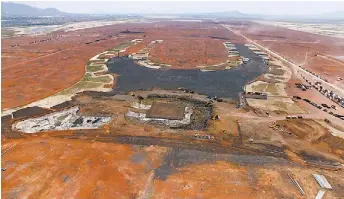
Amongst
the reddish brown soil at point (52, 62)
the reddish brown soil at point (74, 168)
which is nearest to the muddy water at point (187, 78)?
the reddish brown soil at point (52, 62)

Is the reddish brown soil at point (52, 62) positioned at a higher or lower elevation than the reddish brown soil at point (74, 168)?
higher

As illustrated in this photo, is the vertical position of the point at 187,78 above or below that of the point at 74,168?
above

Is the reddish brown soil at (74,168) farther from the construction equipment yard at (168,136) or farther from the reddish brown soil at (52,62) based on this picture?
the reddish brown soil at (52,62)

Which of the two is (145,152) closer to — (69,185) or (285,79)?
(69,185)

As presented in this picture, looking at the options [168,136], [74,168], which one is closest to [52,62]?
[168,136]

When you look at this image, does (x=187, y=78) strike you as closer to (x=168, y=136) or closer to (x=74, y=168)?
(x=168, y=136)

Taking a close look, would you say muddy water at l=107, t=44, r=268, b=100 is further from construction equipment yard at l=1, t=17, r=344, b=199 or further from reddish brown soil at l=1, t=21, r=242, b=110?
reddish brown soil at l=1, t=21, r=242, b=110

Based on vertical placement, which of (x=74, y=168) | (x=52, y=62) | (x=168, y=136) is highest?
(x=52, y=62)

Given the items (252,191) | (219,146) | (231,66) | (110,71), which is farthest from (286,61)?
(252,191)
